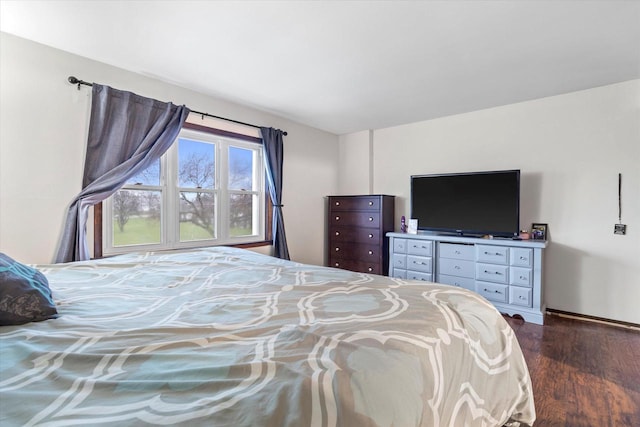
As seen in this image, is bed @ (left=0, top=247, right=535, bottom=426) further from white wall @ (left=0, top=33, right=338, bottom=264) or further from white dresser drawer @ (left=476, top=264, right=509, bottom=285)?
white dresser drawer @ (left=476, top=264, right=509, bottom=285)

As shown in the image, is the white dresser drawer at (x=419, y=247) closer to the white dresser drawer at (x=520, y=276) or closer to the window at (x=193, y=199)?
the white dresser drawer at (x=520, y=276)

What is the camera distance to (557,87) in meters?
3.05

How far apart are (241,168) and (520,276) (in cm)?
332

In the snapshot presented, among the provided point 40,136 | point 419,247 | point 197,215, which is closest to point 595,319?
point 419,247

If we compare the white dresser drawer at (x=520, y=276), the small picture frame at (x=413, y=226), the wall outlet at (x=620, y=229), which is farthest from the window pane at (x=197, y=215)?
the wall outlet at (x=620, y=229)

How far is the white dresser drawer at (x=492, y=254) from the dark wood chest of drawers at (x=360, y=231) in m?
1.22

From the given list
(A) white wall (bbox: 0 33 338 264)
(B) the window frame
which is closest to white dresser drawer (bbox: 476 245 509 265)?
(B) the window frame

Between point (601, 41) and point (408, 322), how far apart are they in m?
Result: 2.68

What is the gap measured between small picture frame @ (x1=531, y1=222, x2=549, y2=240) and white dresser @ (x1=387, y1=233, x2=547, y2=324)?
0.72 ft

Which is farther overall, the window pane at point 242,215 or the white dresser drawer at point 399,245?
the white dresser drawer at point 399,245

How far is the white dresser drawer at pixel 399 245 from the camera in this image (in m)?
3.90

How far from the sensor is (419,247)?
3781 millimetres

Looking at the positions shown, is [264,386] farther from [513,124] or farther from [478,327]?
[513,124]

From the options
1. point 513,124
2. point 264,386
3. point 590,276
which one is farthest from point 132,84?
point 590,276
